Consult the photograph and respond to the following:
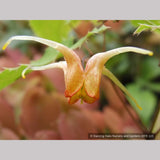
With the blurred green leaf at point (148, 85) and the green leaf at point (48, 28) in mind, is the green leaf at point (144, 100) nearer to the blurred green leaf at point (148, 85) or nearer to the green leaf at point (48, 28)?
the blurred green leaf at point (148, 85)

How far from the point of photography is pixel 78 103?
0.50 m

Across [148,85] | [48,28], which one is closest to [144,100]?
[148,85]

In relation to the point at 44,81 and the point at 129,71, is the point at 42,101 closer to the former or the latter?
the point at 44,81

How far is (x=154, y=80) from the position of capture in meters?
0.63

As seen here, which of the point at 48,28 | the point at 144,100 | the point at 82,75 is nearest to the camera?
the point at 82,75

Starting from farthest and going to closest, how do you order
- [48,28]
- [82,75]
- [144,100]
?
[144,100]
[48,28]
[82,75]

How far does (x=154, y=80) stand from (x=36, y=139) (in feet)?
1.04

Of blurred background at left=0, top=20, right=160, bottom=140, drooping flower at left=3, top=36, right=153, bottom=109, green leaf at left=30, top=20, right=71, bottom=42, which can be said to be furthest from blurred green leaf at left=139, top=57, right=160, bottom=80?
drooping flower at left=3, top=36, right=153, bottom=109

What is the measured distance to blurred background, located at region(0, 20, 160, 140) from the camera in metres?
0.42

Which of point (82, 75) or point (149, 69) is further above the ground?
point (82, 75)

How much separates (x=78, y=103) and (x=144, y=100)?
0.14m

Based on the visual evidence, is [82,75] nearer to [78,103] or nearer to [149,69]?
[78,103]

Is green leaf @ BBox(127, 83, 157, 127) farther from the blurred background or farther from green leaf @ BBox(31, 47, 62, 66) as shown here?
green leaf @ BBox(31, 47, 62, 66)

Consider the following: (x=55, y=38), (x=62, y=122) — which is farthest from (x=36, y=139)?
(x=55, y=38)
